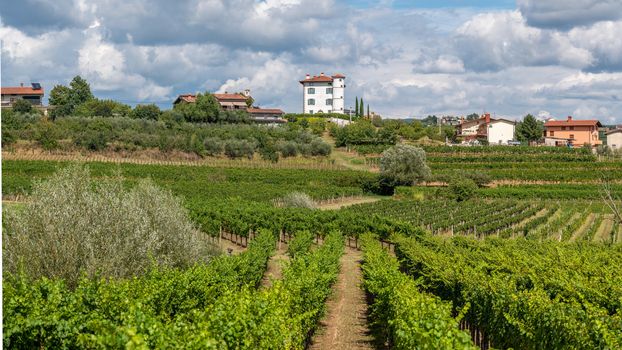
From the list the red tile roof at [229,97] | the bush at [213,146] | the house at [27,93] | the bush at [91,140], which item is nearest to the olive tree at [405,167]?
the bush at [213,146]

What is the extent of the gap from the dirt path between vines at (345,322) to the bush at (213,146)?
2474 inches

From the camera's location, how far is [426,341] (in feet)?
35.2

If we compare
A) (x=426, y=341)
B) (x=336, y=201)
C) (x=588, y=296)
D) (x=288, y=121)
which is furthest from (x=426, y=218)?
(x=288, y=121)

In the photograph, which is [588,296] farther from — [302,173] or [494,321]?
[302,173]

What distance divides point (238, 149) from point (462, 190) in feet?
119

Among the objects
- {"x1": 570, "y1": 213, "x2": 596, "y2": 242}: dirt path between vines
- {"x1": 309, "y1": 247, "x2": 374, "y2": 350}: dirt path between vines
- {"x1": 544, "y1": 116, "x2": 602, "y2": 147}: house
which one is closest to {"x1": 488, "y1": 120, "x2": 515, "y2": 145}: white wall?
{"x1": 544, "y1": 116, "x2": 602, "y2": 147}: house

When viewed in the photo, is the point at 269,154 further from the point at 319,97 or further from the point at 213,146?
the point at 319,97

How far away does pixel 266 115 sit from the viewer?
134 metres

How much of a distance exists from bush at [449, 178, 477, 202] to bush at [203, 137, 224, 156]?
37107 mm

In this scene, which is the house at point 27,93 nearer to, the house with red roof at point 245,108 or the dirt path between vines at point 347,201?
the house with red roof at point 245,108

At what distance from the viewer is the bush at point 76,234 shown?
19.8 meters

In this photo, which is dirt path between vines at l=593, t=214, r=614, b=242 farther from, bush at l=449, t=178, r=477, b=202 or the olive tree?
the olive tree

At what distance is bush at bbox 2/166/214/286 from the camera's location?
19.8 m

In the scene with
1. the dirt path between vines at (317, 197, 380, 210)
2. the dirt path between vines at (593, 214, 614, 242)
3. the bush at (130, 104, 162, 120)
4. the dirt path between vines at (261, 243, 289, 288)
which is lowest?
the dirt path between vines at (593, 214, 614, 242)
